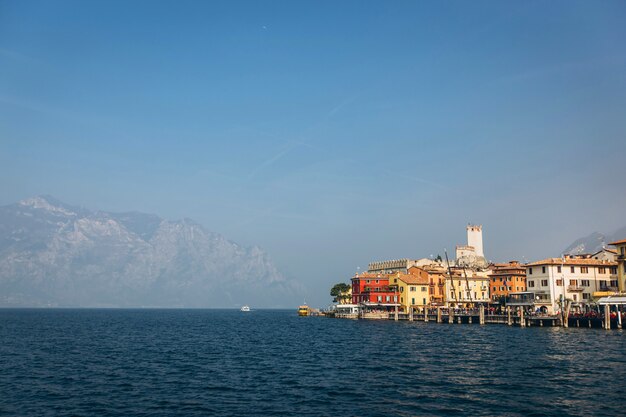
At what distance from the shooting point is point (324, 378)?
48.4 m

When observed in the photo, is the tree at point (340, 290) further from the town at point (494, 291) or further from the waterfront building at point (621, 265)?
the waterfront building at point (621, 265)

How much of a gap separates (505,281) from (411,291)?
25331 millimetres

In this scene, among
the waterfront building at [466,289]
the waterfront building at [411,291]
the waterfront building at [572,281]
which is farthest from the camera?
the waterfront building at [466,289]

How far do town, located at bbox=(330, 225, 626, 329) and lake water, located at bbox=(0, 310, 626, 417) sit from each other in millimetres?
27306

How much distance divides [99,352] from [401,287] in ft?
295

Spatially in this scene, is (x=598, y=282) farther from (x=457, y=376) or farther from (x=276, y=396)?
(x=276, y=396)

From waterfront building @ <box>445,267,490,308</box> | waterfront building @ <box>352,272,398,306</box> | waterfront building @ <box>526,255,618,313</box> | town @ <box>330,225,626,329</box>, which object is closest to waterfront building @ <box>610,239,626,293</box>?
town @ <box>330,225,626,329</box>

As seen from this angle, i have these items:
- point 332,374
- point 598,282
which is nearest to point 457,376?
point 332,374

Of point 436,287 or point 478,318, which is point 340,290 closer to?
point 436,287

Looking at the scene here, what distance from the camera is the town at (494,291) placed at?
10400 centimetres

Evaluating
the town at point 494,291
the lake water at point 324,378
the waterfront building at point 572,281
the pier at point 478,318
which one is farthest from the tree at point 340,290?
the lake water at point 324,378

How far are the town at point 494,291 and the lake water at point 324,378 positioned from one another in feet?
89.6

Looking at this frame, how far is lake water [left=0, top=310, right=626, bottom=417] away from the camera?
36781 mm

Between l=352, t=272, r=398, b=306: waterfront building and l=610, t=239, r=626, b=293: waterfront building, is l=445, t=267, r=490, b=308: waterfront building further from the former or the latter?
l=610, t=239, r=626, b=293: waterfront building
